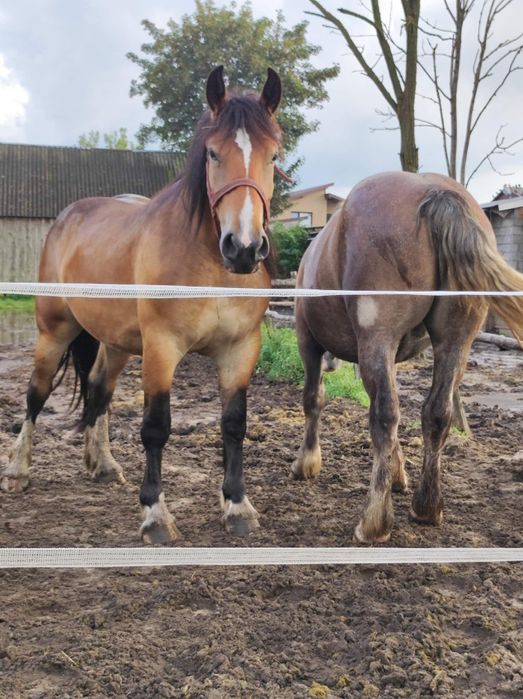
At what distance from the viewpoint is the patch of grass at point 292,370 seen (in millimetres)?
7859

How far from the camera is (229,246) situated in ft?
10.6

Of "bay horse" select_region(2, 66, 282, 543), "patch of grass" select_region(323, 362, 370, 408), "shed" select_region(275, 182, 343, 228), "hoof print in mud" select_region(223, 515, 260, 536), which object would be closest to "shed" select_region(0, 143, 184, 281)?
"shed" select_region(275, 182, 343, 228)

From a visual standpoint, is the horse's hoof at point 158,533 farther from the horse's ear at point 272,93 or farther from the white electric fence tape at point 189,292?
the horse's ear at point 272,93

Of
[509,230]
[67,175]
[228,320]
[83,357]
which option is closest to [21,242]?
[67,175]

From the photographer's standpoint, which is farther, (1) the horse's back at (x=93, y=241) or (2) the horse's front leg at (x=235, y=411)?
(1) the horse's back at (x=93, y=241)

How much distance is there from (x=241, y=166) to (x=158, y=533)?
75.8 inches

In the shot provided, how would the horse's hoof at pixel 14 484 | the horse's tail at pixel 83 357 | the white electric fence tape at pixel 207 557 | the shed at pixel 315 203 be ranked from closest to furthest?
the white electric fence tape at pixel 207 557 < the horse's hoof at pixel 14 484 < the horse's tail at pixel 83 357 < the shed at pixel 315 203

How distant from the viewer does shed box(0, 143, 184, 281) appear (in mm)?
27734

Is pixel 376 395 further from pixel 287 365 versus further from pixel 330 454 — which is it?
pixel 287 365

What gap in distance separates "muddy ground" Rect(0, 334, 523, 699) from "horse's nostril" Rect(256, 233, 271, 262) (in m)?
1.46

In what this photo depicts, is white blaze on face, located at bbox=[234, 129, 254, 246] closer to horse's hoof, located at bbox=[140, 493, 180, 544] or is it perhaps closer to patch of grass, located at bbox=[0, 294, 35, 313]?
horse's hoof, located at bbox=[140, 493, 180, 544]

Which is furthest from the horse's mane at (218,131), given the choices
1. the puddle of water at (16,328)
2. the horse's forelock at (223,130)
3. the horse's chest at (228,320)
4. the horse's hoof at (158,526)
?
the puddle of water at (16,328)

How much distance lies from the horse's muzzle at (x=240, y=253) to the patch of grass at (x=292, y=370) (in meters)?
4.40

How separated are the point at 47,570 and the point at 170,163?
2869cm
